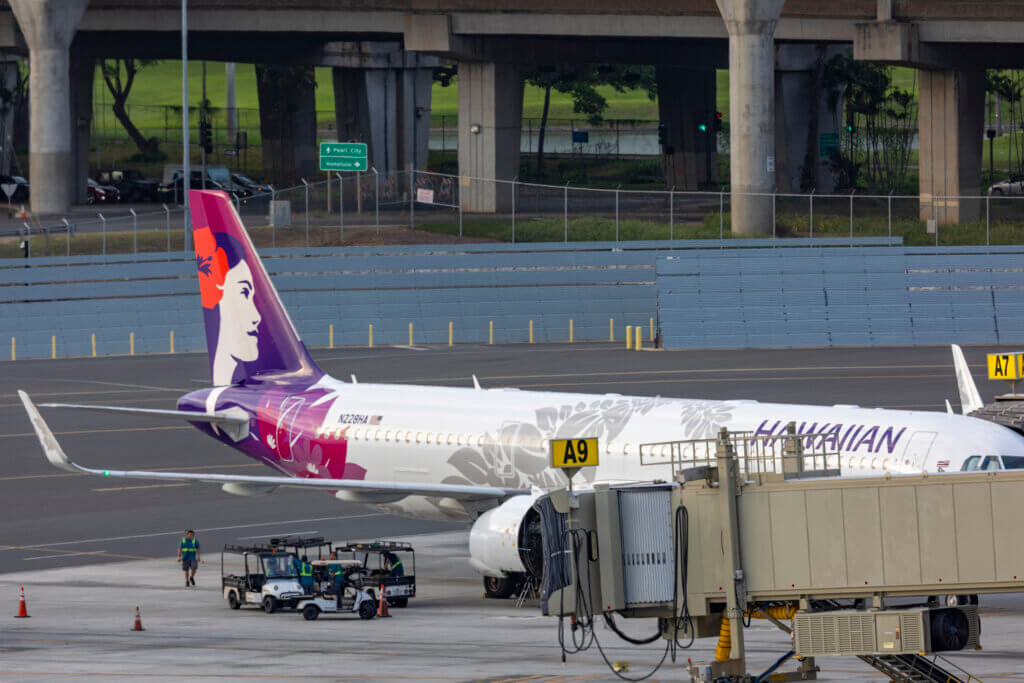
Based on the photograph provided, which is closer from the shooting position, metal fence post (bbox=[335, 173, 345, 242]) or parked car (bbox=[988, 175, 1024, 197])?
metal fence post (bbox=[335, 173, 345, 242])

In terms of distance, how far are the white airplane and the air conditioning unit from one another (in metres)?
9.91

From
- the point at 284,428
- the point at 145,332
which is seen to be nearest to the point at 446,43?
the point at 145,332

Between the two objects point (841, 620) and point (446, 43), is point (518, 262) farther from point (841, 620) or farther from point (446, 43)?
point (841, 620)

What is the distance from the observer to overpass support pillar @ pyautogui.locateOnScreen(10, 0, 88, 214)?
333ft

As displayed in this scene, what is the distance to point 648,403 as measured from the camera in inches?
1523

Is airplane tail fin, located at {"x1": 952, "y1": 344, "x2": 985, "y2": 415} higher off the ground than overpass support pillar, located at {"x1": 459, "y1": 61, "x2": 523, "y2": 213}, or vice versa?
overpass support pillar, located at {"x1": 459, "y1": 61, "x2": 523, "y2": 213}

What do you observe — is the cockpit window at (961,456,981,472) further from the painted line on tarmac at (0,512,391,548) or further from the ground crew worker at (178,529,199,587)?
the ground crew worker at (178,529,199,587)

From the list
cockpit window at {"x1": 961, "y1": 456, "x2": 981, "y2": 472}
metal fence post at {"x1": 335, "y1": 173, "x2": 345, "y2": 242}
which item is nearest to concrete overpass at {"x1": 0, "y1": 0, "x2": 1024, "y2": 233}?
metal fence post at {"x1": 335, "y1": 173, "x2": 345, "y2": 242}

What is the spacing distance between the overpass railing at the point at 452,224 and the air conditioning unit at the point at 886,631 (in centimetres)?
6099

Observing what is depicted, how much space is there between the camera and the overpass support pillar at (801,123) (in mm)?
114250

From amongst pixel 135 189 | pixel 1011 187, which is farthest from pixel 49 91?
pixel 1011 187

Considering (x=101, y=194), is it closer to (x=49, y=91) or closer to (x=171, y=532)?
(x=49, y=91)

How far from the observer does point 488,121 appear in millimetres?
106188

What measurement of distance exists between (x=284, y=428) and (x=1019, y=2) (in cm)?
6243
